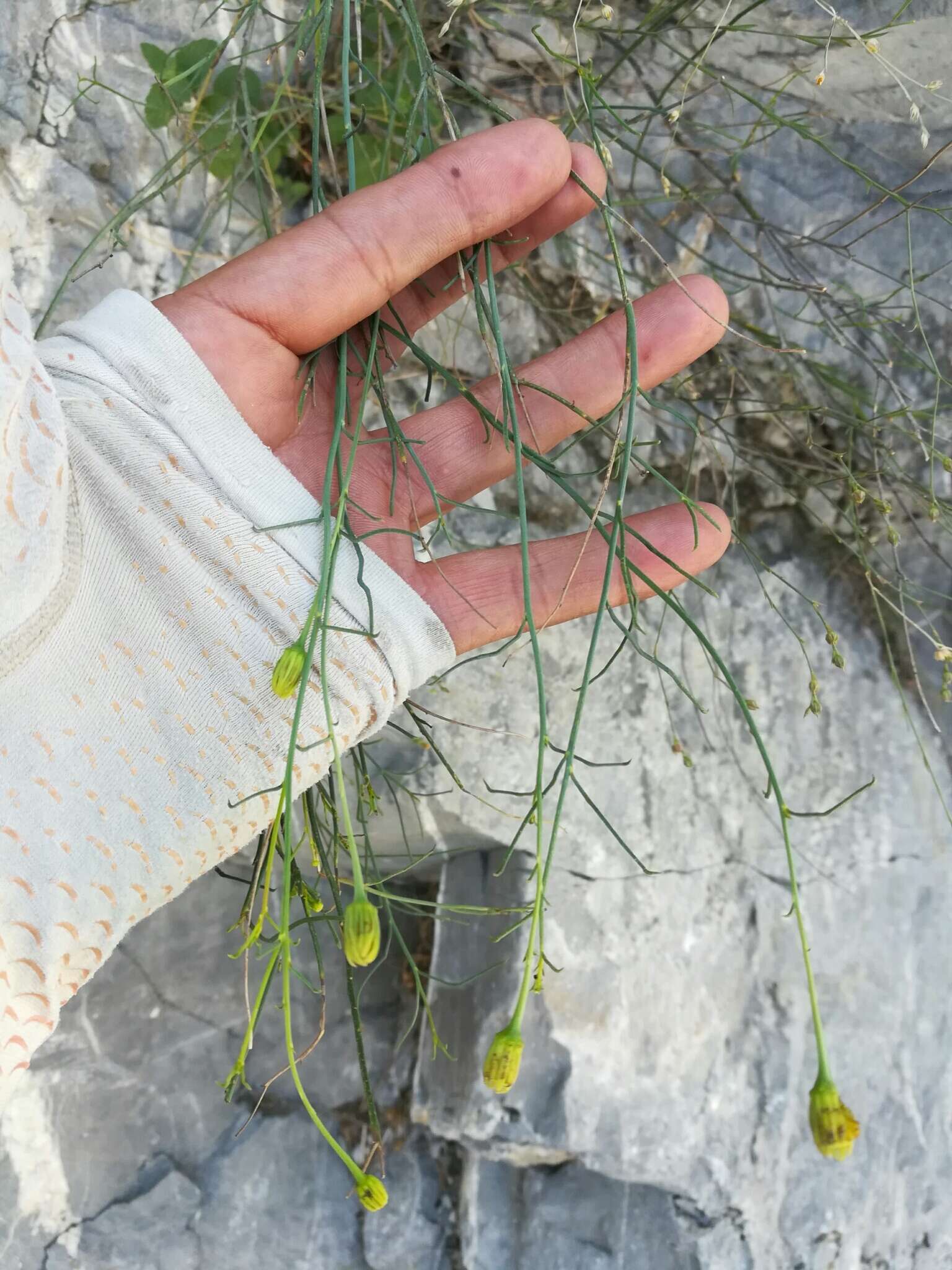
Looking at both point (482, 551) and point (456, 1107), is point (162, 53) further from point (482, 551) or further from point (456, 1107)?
point (456, 1107)

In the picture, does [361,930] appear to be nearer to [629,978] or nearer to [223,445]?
[223,445]

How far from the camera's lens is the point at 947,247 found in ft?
3.42

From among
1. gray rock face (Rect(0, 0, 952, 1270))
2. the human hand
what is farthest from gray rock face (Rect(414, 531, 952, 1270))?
the human hand

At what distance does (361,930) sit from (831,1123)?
0.76 feet

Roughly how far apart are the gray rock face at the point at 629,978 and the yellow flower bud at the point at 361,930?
653 mm

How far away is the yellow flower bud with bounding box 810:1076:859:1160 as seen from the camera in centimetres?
44

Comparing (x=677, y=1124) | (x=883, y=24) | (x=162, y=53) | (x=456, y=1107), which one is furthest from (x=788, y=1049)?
(x=162, y=53)

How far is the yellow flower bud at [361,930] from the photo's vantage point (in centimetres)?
42

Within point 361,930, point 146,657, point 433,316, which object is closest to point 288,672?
point 361,930

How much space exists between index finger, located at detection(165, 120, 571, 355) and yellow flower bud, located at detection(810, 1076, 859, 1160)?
0.59m

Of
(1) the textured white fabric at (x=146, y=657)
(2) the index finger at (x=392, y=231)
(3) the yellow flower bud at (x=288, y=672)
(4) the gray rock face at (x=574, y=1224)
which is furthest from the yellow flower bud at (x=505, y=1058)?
(4) the gray rock face at (x=574, y=1224)

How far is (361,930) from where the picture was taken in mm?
419

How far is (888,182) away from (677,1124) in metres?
1.05

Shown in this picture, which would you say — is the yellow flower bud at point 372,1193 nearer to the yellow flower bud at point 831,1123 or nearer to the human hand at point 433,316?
the yellow flower bud at point 831,1123
